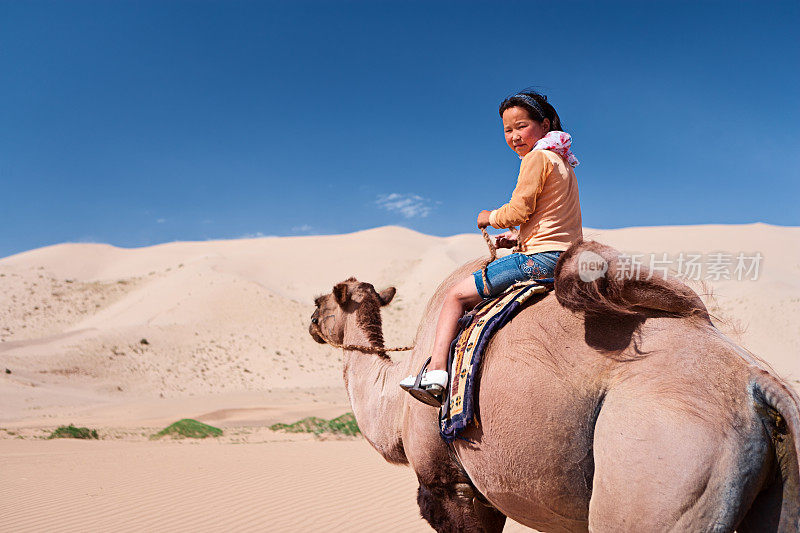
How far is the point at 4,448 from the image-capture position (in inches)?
539

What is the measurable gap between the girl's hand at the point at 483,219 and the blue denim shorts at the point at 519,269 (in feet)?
0.99

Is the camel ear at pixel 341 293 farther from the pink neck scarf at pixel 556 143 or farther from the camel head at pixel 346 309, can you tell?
the pink neck scarf at pixel 556 143

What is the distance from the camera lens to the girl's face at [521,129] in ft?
11.8

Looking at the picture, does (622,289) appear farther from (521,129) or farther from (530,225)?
(521,129)

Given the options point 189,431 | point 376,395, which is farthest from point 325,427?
point 376,395

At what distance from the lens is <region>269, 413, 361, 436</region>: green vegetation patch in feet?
55.9

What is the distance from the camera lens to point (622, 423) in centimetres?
246

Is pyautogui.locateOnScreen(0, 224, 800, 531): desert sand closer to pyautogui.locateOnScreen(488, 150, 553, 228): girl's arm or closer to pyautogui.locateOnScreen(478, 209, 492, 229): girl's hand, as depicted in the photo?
pyautogui.locateOnScreen(488, 150, 553, 228): girl's arm

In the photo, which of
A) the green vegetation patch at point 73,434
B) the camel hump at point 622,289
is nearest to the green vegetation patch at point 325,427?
the green vegetation patch at point 73,434

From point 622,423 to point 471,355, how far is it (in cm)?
88

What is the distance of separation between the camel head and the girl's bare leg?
1671 millimetres

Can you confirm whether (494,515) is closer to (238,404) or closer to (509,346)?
(509,346)

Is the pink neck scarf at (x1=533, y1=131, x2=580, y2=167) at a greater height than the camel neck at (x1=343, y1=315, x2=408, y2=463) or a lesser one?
greater

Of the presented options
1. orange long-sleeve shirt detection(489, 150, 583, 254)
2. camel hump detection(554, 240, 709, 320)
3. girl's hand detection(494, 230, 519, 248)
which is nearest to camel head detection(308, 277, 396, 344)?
girl's hand detection(494, 230, 519, 248)
